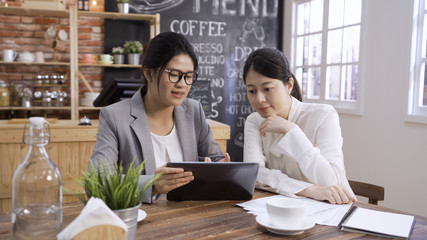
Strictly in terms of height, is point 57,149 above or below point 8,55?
below

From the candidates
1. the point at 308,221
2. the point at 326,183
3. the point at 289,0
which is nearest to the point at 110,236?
the point at 308,221

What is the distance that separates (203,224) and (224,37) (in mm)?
4135

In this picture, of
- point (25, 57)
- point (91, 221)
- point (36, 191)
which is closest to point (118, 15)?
point (25, 57)

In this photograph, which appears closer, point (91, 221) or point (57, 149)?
point (91, 221)

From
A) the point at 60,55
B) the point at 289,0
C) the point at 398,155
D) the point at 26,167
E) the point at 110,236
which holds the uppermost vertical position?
the point at 289,0

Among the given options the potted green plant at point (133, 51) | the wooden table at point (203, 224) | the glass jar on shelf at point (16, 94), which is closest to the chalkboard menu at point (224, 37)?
the potted green plant at point (133, 51)

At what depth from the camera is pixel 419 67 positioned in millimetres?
3168

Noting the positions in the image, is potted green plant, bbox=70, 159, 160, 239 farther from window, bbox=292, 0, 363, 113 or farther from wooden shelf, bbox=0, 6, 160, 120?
wooden shelf, bbox=0, 6, 160, 120

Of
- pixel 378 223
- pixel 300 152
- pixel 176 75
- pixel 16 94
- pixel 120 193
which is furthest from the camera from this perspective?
pixel 16 94

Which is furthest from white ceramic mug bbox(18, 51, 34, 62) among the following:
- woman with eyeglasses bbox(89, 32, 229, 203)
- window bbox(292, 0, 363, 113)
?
window bbox(292, 0, 363, 113)

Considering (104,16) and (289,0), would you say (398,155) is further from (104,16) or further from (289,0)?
(104,16)

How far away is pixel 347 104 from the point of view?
4055 mm

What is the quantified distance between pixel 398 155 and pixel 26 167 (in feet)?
10.5

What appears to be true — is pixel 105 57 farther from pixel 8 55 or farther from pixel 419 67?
pixel 419 67
